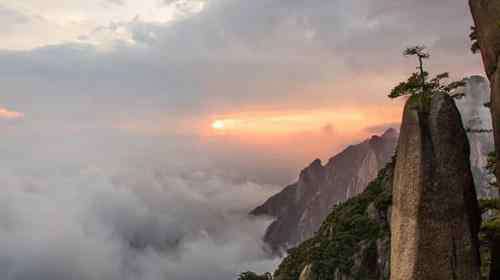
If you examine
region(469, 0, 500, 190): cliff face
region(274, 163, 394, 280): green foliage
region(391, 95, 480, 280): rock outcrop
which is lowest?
region(274, 163, 394, 280): green foliage

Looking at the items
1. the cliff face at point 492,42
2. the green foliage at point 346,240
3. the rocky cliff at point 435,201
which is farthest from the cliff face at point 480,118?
the rocky cliff at point 435,201

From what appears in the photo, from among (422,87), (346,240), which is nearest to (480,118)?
(346,240)

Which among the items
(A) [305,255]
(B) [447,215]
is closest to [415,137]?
(B) [447,215]

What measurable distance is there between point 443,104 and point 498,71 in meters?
2.90

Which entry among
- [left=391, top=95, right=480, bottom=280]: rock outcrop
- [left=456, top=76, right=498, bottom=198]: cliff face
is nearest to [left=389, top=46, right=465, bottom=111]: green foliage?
[left=391, top=95, right=480, bottom=280]: rock outcrop

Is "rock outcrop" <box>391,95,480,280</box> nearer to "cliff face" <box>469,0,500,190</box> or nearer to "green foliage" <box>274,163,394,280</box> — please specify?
"cliff face" <box>469,0,500,190</box>

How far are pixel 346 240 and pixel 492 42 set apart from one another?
89.1 metres

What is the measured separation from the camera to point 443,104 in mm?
24938

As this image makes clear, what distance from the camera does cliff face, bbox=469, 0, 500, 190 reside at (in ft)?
79.5

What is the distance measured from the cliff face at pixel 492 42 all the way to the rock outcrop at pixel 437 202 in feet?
5.79

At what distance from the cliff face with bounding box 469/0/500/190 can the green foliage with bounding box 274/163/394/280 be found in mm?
73096

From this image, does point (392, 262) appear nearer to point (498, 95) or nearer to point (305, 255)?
point (498, 95)

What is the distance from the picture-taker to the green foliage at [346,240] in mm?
99562

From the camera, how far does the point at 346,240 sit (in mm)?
109125
